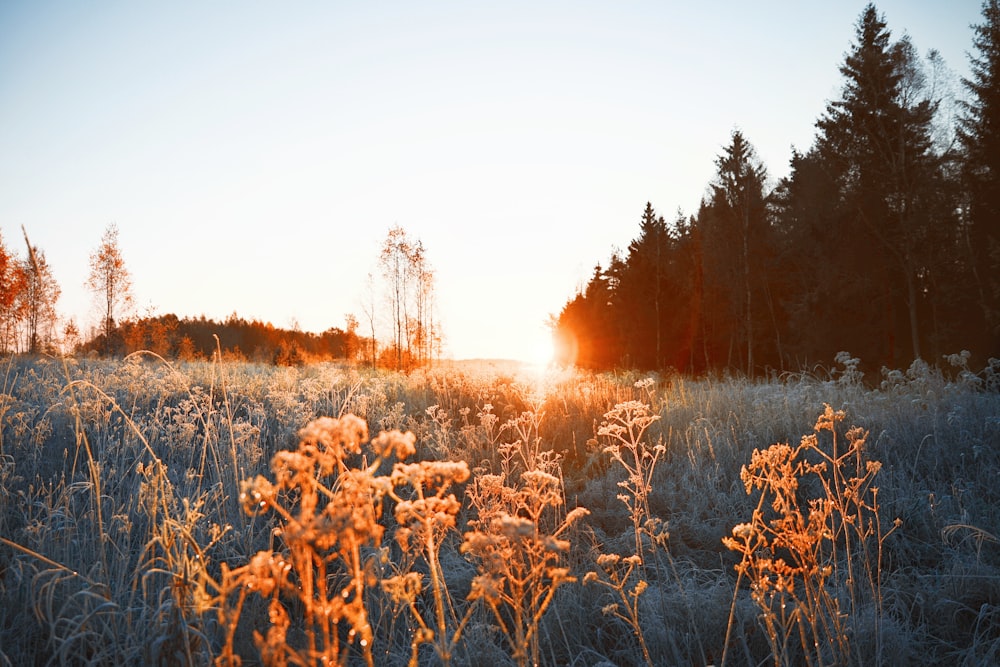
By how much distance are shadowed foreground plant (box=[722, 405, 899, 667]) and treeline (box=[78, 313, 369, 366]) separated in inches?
617

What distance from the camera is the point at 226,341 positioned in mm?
28469

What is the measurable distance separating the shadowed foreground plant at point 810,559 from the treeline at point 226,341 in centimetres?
1568

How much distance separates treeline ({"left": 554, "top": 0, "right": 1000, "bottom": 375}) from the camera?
16156 mm

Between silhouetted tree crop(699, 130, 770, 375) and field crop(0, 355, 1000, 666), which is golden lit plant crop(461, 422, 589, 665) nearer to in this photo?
field crop(0, 355, 1000, 666)

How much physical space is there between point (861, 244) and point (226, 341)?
2890cm

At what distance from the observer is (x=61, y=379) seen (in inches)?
275

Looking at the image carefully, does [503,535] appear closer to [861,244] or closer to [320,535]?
[320,535]

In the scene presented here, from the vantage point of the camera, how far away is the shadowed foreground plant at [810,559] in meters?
2.01

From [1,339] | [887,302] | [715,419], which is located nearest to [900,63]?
[887,302]

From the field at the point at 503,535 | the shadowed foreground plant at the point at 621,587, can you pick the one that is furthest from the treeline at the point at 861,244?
the shadowed foreground plant at the point at 621,587

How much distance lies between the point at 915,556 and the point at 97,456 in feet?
20.9

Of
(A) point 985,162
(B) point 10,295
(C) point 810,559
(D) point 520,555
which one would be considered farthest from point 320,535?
(B) point 10,295

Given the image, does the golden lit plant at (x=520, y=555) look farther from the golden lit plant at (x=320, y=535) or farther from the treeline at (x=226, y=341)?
the treeline at (x=226, y=341)

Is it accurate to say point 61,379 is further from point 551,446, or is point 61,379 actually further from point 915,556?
point 915,556
